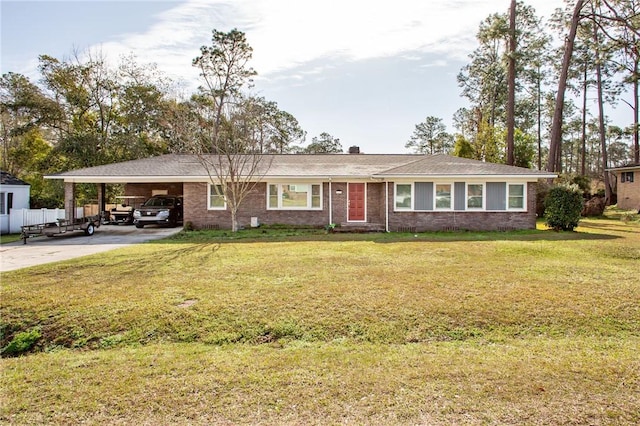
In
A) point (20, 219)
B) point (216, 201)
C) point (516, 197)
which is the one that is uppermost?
point (516, 197)

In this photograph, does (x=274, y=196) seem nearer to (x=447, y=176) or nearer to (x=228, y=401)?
(x=447, y=176)

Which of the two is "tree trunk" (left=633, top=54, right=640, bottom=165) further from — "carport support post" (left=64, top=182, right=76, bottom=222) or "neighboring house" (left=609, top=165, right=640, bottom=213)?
"carport support post" (left=64, top=182, right=76, bottom=222)

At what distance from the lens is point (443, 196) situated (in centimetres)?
1728

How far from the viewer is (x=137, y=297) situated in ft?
21.7

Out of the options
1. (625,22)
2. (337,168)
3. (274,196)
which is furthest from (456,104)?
(274,196)

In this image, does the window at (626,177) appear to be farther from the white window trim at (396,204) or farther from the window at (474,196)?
the white window trim at (396,204)

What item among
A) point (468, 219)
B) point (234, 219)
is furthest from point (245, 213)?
point (468, 219)

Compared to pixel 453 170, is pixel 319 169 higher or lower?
higher

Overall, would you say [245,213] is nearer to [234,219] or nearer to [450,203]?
[234,219]

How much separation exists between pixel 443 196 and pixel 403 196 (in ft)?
5.87

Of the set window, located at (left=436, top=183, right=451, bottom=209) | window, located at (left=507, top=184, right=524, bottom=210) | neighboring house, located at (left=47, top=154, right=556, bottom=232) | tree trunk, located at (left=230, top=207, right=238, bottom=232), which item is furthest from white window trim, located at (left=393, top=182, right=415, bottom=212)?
tree trunk, located at (left=230, top=207, right=238, bottom=232)

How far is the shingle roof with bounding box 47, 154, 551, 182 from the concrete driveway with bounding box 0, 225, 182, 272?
2.96 m

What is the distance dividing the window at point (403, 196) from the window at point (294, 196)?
3.64m

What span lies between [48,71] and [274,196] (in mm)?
19695
